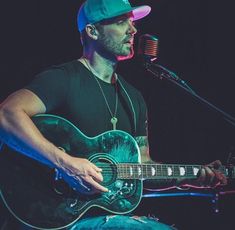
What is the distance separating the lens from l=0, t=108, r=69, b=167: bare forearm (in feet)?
8.18

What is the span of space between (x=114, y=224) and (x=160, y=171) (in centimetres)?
71

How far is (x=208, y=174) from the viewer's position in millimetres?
3301

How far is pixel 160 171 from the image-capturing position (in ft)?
10.0

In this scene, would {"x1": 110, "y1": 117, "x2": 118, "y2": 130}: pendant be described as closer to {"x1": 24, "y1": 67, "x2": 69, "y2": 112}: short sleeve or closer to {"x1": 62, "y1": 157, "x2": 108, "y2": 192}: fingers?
{"x1": 24, "y1": 67, "x2": 69, "y2": 112}: short sleeve

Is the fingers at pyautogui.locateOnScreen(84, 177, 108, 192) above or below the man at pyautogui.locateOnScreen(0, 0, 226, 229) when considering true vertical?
below

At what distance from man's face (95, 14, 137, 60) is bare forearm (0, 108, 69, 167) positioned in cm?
103

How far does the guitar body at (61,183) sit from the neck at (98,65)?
646 mm

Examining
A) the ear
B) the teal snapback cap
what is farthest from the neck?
the teal snapback cap

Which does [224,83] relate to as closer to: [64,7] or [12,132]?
[64,7]

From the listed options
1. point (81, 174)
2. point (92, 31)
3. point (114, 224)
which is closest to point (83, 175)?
point (81, 174)

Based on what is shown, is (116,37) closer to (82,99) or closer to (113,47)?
(113,47)

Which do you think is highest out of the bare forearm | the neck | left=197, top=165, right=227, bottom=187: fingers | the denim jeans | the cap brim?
Result: the cap brim

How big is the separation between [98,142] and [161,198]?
1.73 meters

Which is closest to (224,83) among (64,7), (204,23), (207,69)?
(207,69)
